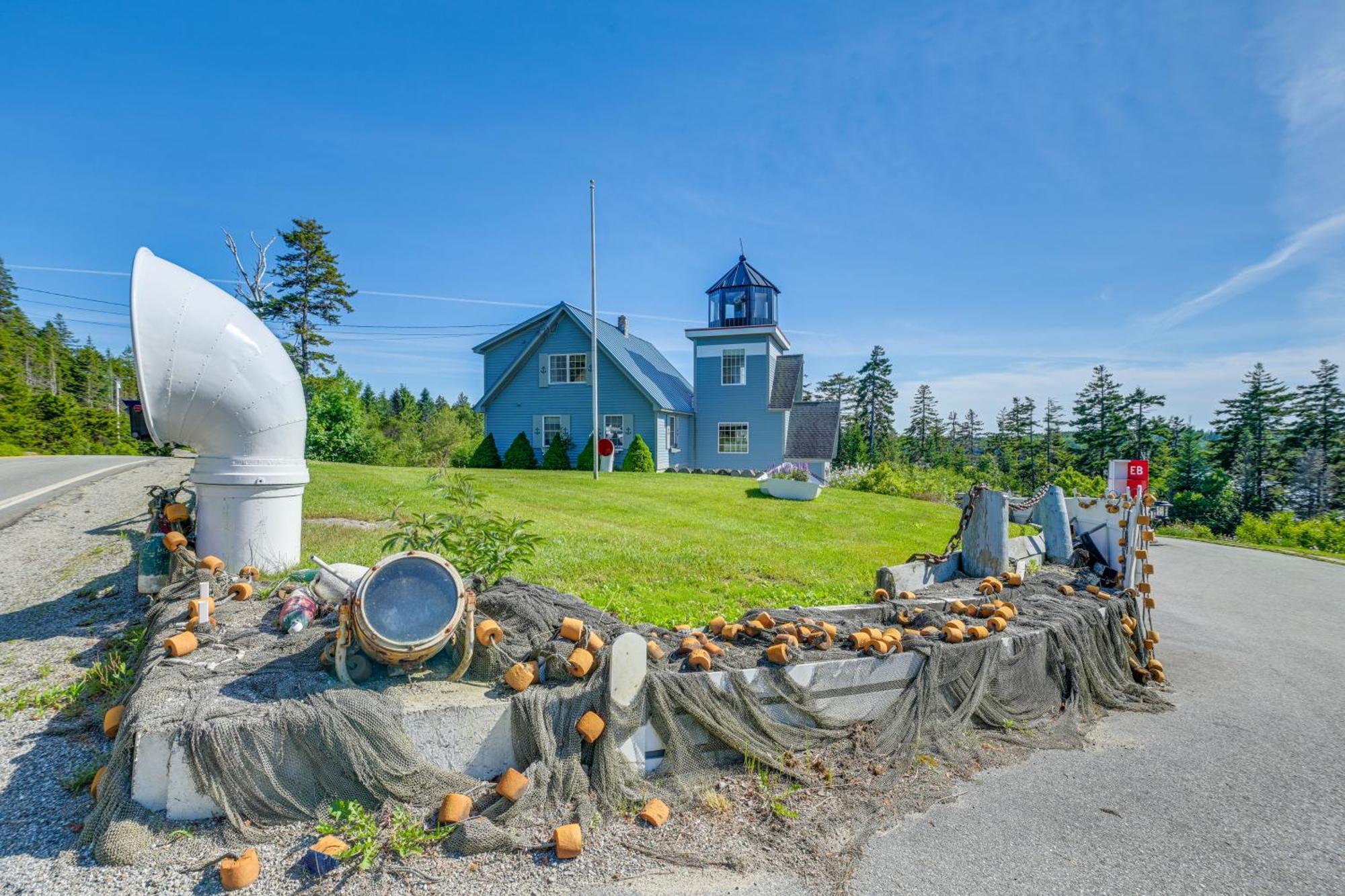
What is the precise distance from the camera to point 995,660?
3.92 meters

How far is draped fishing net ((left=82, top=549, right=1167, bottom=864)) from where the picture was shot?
258 centimetres

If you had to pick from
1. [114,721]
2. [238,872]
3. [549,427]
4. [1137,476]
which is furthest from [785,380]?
[238,872]

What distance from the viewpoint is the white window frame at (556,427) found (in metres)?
21.8

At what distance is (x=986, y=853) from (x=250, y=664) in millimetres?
3589

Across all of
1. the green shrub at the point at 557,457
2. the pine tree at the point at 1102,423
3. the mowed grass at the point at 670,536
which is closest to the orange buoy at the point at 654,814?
the mowed grass at the point at 670,536

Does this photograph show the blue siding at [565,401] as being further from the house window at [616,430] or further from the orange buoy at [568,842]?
the orange buoy at [568,842]

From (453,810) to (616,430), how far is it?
1917 cm

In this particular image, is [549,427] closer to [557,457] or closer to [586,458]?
[557,457]

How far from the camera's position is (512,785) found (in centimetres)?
272

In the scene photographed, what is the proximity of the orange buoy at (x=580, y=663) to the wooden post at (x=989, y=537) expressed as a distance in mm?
4421

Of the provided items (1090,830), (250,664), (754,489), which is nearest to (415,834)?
(250,664)

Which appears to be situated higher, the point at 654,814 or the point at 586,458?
the point at 586,458

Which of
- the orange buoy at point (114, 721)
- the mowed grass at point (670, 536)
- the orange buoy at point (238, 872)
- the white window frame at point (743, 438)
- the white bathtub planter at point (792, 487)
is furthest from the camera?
the white window frame at point (743, 438)

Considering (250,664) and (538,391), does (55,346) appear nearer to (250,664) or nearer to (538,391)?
(538,391)
